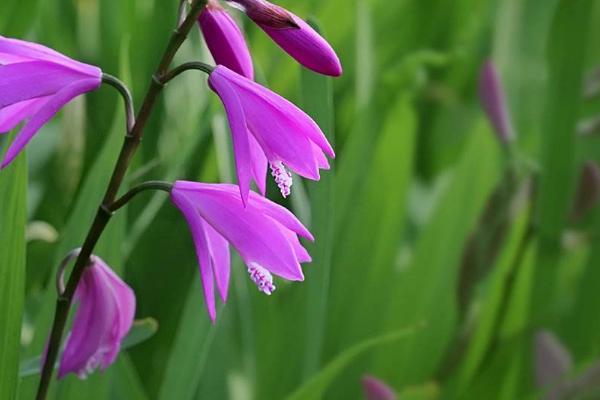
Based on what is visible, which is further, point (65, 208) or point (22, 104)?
point (65, 208)

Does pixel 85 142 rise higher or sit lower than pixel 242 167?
lower

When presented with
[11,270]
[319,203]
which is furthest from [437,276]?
[11,270]

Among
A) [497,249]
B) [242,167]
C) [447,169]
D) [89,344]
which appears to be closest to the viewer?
[242,167]

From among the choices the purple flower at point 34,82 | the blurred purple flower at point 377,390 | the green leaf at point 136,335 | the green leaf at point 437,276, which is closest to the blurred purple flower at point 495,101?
the green leaf at point 437,276

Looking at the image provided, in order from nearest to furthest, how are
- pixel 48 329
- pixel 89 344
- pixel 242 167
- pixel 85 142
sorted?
pixel 242 167 < pixel 89 344 < pixel 48 329 < pixel 85 142

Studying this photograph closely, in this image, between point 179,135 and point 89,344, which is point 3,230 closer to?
point 89,344

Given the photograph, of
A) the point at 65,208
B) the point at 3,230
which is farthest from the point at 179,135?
the point at 3,230

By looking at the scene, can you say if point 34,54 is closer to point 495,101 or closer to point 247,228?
point 247,228
